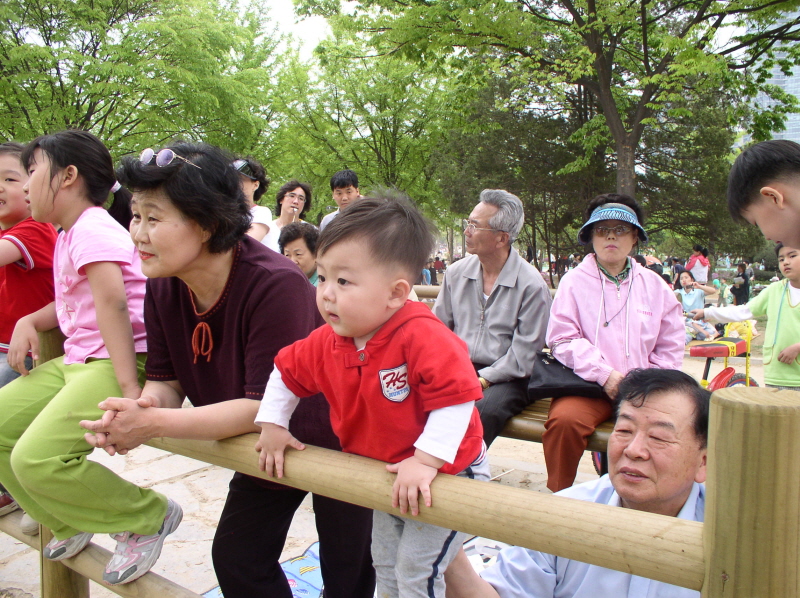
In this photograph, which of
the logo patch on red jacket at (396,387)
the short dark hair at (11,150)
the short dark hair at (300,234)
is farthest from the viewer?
the short dark hair at (300,234)

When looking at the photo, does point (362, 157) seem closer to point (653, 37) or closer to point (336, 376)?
point (653, 37)

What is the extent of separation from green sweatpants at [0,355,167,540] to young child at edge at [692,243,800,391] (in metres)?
3.47

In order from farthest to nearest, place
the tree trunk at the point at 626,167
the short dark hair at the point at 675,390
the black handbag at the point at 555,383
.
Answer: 1. the tree trunk at the point at 626,167
2. the black handbag at the point at 555,383
3. the short dark hair at the point at 675,390

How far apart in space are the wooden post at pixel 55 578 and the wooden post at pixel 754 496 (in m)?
2.18

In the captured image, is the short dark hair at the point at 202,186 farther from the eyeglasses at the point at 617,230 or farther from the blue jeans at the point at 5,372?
the eyeglasses at the point at 617,230

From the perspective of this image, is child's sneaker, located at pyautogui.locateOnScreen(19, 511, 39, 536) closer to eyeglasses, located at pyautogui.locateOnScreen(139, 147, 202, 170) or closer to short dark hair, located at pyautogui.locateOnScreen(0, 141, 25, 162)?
short dark hair, located at pyautogui.locateOnScreen(0, 141, 25, 162)

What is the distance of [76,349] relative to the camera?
2.06 m

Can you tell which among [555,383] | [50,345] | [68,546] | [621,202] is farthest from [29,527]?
[621,202]

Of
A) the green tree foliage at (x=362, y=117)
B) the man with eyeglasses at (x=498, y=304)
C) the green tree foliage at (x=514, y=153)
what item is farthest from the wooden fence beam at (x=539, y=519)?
the green tree foliage at (x=514, y=153)

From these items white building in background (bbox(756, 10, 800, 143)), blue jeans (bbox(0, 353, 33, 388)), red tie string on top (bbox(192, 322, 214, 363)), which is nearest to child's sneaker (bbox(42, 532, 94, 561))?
red tie string on top (bbox(192, 322, 214, 363))

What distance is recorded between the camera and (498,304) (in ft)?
10.8

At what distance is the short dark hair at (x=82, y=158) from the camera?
6.84 ft

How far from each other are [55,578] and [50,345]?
0.84 metres

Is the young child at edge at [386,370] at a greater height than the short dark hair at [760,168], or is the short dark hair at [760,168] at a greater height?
the short dark hair at [760,168]
